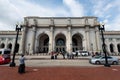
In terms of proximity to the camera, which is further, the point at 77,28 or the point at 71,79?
the point at 77,28

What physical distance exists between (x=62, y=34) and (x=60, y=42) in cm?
559

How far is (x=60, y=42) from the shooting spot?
188ft

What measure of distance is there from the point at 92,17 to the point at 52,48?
26761 millimetres

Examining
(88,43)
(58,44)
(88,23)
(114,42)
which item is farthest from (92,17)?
(58,44)

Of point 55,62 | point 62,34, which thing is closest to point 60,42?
point 62,34

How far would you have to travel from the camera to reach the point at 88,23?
52625 millimetres

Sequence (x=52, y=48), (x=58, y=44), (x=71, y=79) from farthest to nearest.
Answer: (x=58, y=44) → (x=52, y=48) → (x=71, y=79)

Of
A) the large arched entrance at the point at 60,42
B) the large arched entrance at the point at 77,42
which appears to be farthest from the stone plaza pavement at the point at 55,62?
the large arched entrance at the point at 77,42

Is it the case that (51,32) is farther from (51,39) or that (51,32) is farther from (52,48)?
(52,48)

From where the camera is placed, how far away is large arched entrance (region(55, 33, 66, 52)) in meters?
53.3

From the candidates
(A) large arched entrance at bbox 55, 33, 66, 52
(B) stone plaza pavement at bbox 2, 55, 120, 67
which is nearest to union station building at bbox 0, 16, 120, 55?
(A) large arched entrance at bbox 55, 33, 66, 52

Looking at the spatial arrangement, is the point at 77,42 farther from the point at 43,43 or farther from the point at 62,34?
the point at 43,43

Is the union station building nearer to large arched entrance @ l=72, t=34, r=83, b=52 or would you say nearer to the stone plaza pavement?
large arched entrance @ l=72, t=34, r=83, b=52

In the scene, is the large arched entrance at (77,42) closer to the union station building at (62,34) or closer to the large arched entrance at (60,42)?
the union station building at (62,34)
